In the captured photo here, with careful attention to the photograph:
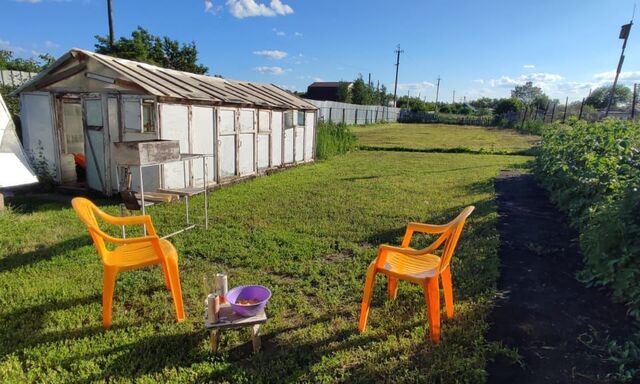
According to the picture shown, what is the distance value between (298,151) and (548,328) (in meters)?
9.43

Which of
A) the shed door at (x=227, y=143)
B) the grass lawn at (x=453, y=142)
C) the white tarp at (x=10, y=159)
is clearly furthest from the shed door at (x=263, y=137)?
the grass lawn at (x=453, y=142)

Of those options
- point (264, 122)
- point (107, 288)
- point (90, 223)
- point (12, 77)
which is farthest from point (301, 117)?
point (107, 288)

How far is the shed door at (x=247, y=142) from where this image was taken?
29.2 feet

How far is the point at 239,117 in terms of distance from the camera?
872 centimetres

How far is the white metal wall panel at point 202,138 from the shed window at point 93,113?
5.15 ft

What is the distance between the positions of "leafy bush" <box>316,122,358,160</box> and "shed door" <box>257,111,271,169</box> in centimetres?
334

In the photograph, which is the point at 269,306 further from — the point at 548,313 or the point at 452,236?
the point at 548,313

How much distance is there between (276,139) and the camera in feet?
34.4

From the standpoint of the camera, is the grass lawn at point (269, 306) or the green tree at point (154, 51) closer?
the grass lawn at point (269, 306)

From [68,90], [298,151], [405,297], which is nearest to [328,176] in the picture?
[298,151]

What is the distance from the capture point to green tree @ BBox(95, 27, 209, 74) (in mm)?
19587

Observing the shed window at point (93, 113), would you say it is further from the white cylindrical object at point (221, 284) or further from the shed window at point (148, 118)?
the white cylindrical object at point (221, 284)

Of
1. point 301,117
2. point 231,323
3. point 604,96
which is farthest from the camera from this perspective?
point 604,96

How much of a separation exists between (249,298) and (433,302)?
132 cm
